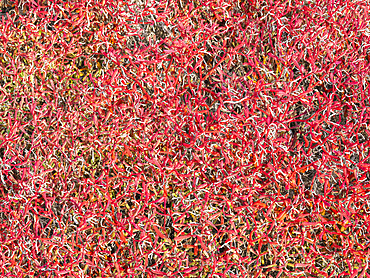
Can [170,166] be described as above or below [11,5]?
below

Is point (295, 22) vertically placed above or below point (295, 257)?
above

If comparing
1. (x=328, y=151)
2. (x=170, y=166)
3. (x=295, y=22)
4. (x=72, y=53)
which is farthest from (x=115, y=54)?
(x=328, y=151)

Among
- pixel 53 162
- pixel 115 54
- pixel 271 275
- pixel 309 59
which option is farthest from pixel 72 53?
pixel 271 275

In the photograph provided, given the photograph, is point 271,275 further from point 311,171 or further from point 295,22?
point 295,22

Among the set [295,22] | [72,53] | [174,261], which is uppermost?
[295,22]

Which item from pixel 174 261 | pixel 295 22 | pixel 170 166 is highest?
pixel 295 22

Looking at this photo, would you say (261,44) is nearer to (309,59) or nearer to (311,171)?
(309,59)
